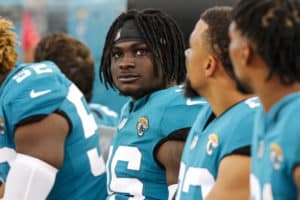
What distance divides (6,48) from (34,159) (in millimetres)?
537

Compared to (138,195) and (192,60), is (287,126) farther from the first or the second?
(138,195)

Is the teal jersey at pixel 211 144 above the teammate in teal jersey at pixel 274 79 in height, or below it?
below

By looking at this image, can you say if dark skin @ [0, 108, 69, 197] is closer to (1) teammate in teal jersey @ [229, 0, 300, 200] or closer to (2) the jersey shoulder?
(2) the jersey shoulder

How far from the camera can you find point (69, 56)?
5.56 m

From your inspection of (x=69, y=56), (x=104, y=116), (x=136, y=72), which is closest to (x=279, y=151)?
(x=136, y=72)

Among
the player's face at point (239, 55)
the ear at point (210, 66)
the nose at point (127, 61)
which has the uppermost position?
the player's face at point (239, 55)

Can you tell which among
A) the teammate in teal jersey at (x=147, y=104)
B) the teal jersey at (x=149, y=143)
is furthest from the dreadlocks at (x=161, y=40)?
the teal jersey at (x=149, y=143)

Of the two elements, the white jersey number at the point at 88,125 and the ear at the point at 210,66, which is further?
the white jersey number at the point at 88,125

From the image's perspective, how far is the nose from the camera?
4.09m

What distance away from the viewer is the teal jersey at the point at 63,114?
4.40 m

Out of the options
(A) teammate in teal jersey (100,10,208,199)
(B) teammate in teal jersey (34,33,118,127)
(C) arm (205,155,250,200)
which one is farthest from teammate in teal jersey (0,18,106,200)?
(C) arm (205,155,250,200)

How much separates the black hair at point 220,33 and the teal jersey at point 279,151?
19.9 inches

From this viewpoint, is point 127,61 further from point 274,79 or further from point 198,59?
point 274,79

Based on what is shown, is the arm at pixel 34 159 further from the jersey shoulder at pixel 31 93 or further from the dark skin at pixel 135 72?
the dark skin at pixel 135 72
